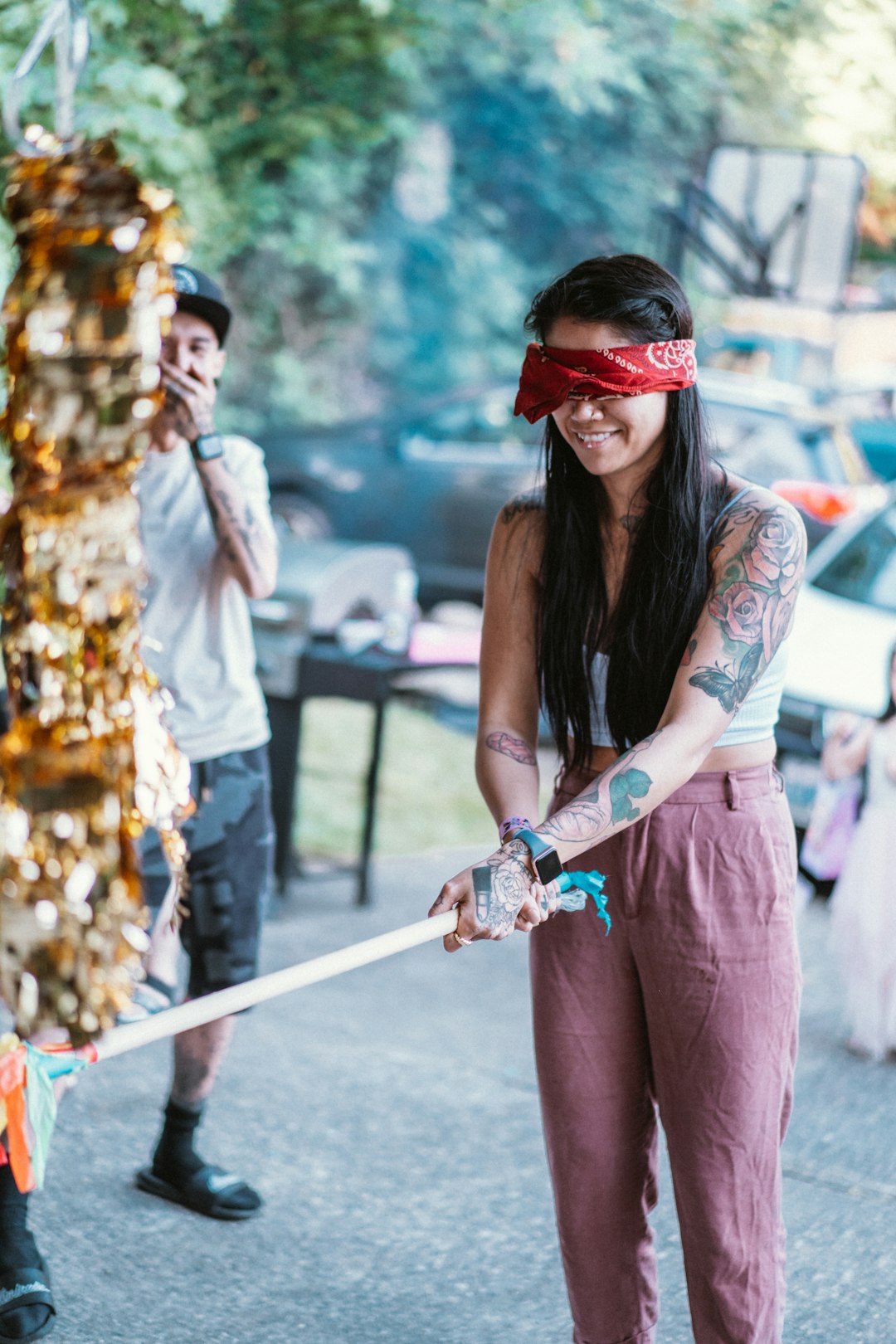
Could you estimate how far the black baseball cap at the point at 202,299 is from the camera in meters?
2.93

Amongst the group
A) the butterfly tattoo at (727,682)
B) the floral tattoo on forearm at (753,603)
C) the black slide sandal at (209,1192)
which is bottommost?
the black slide sandal at (209,1192)

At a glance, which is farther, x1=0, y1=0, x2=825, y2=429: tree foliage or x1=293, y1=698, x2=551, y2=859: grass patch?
x1=0, y1=0, x2=825, y2=429: tree foliage

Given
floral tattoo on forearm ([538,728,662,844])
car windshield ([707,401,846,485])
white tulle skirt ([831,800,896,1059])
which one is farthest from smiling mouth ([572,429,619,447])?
car windshield ([707,401,846,485])

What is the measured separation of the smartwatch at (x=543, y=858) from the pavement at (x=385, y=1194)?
126 centimetres

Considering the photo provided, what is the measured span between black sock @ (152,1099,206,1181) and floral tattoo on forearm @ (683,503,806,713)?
167cm

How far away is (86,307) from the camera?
5.19 feet

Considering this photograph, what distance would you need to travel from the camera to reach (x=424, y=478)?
400 inches

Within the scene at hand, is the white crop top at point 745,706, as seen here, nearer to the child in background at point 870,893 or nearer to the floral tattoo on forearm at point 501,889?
the floral tattoo on forearm at point 501,889

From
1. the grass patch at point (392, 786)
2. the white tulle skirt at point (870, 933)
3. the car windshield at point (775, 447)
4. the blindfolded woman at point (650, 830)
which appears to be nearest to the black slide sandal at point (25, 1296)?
the blindfolded woman at point (650, 830)

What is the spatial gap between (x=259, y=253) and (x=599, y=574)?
1017 cm

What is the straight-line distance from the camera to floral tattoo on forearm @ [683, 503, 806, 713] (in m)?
2.24

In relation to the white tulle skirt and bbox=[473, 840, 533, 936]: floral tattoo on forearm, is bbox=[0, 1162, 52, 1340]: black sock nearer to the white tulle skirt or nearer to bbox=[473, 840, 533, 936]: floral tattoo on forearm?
bbox=[473, 840, 533, 936]: floral tattoo on forearm

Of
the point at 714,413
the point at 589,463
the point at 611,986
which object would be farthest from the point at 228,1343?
the point at 714,413

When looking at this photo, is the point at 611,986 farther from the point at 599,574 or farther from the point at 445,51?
the point at 445,51
